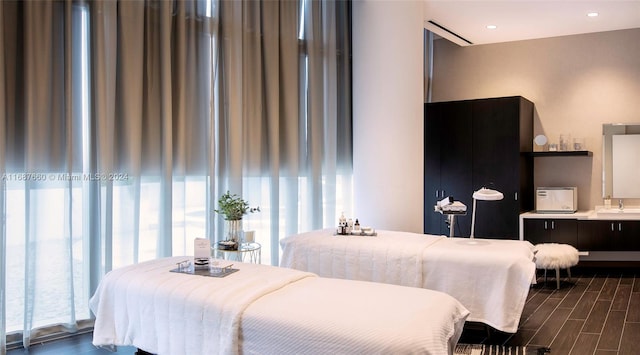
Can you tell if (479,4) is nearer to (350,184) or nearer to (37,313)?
(350,184)

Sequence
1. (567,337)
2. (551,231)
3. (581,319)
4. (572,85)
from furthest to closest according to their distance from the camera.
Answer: (572,85) → (551,231) → (581,319) → (567,337)

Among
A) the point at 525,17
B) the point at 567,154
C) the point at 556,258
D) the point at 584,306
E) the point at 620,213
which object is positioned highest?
the point at 525,17

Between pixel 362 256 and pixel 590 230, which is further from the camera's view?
pixel 590 230

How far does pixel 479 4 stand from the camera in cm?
503

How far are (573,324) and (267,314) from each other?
2.71 metres

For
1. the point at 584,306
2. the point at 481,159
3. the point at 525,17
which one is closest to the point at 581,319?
the point at 584,306

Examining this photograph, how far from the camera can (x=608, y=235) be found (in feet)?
18.2

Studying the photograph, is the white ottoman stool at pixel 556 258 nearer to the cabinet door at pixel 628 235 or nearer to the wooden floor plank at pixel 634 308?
the wooden floor plank at pixel 634 308

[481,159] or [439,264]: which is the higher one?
[481,159]

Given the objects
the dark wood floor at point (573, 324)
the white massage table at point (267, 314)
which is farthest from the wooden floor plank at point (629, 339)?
the white massage table at point (267, 314)

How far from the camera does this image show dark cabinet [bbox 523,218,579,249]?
566 centimetres

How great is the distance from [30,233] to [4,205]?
25cm

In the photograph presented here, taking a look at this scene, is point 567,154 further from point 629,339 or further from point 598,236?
point 629,339

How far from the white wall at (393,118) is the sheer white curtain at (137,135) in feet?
1.74
